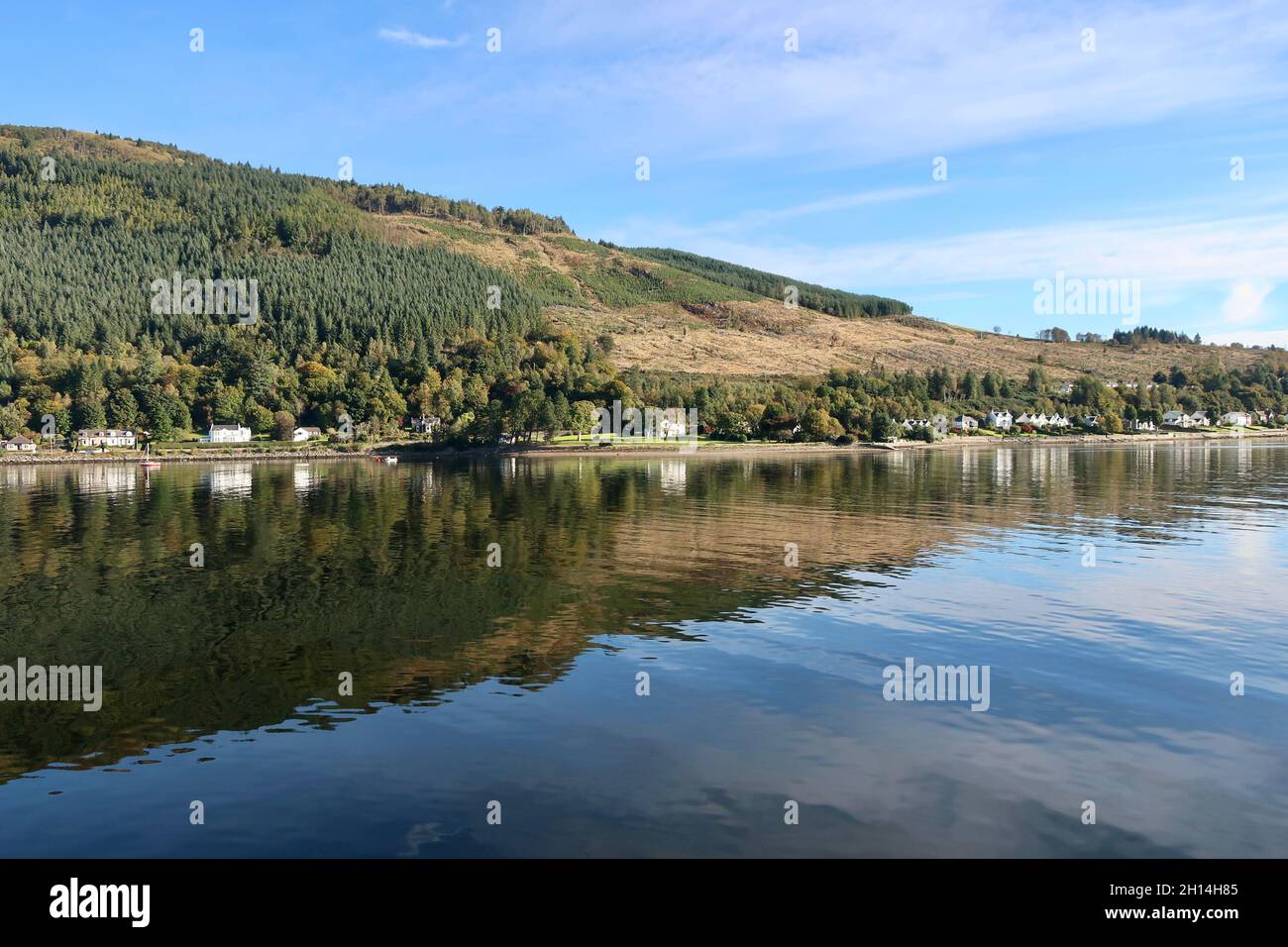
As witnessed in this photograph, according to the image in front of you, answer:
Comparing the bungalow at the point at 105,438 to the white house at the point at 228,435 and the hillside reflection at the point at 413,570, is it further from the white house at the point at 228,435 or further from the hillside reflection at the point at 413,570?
the hillside reflection at the point at 413,570

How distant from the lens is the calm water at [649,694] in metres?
15.8

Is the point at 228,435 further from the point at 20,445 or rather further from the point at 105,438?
the point at 20,445

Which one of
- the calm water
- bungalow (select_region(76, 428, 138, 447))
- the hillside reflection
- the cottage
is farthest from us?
bungalow (select_region(76, 428, 138, 447))

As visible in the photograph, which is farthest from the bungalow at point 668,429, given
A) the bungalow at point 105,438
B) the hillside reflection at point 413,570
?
the bungalow at point 105,438

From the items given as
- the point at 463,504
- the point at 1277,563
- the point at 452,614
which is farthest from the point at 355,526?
the point at 1277,563

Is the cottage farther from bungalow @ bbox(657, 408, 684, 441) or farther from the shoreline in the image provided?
bungalow @ bbox(657, 408, 684, 441)

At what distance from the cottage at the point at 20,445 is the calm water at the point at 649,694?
138 meters

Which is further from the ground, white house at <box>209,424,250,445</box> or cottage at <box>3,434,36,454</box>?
white house at <box>209,424,250,445</box>

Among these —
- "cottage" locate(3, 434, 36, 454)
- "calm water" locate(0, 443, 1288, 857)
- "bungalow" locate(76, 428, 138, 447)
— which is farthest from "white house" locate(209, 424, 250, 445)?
"calm water" locate(0, 443, 1288, 857)

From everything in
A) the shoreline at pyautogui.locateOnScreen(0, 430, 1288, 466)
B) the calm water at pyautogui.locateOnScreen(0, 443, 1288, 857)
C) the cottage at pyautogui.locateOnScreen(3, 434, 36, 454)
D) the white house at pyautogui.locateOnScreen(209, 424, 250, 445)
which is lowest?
the calm water at pyautogui.locateOnScreen(0, 443, 1288, 857)

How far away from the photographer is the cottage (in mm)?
165250

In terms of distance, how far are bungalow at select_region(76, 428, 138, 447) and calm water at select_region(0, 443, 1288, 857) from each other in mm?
140387

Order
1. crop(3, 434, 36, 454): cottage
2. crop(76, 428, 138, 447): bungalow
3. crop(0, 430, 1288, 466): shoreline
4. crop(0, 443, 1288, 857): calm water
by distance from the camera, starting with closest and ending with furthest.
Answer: crop(0, 443, 1288, 857): calm water → crop(0, 430, 1288, 466): shoreline → crop(3, 434, 36, 454): cottage → crop(76, 428, 138, 447): bungalow
